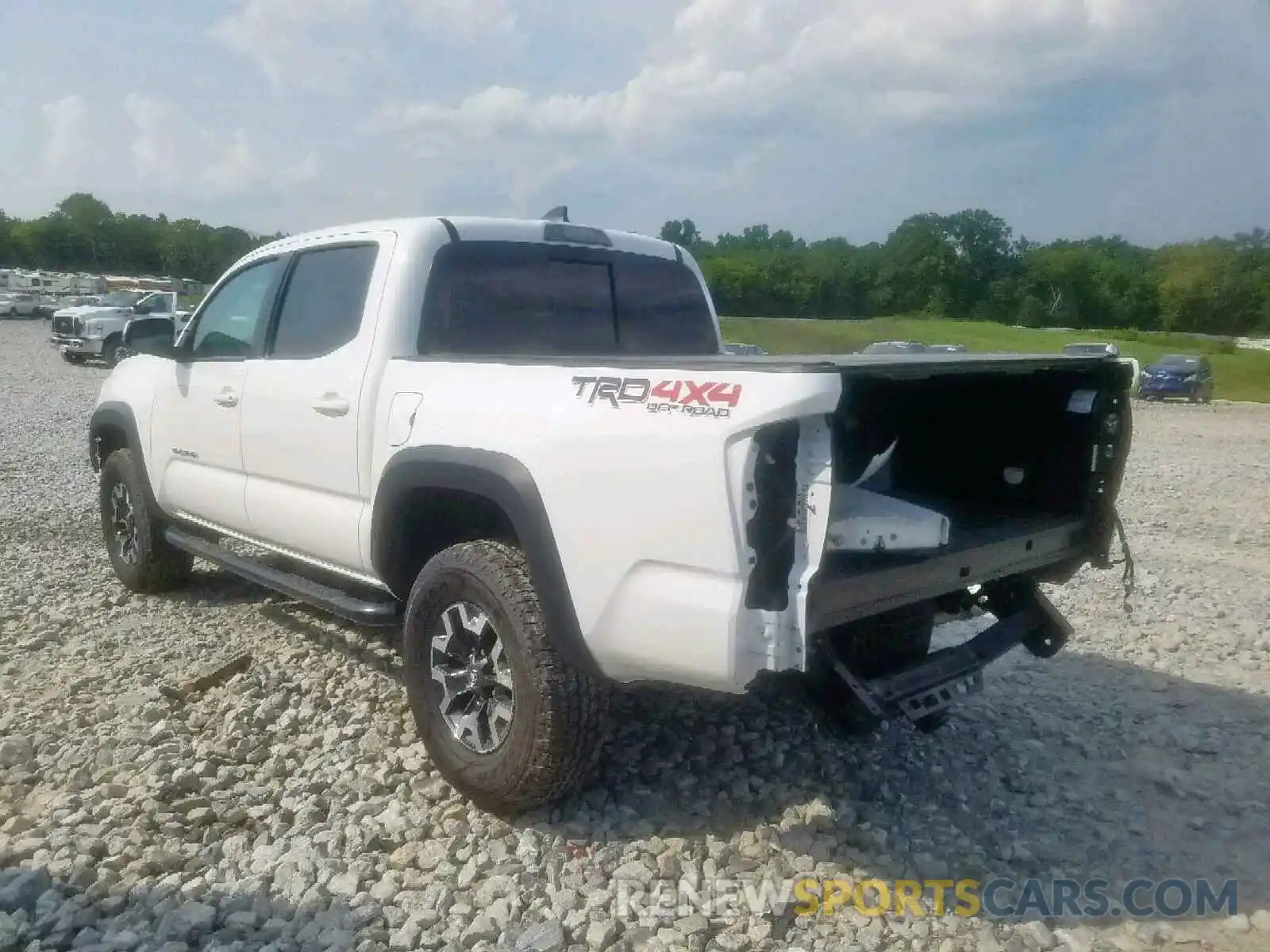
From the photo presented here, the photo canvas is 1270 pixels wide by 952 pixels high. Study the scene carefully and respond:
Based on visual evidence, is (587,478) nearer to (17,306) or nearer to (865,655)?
(865,655)

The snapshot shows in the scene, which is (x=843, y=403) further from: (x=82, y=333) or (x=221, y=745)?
(x=82, y=333)

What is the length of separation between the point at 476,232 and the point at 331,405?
89 cm

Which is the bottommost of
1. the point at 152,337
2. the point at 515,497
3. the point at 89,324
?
the point at 89,324

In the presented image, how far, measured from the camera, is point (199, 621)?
5523mm

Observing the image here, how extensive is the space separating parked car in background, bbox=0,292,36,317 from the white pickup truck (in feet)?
158

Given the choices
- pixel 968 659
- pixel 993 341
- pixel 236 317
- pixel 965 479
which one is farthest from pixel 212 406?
pixel 993 341

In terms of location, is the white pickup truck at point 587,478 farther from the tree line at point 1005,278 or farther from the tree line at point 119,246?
the tree line at point 119,246

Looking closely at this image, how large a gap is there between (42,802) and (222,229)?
9795cm

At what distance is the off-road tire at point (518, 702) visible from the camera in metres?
3.19

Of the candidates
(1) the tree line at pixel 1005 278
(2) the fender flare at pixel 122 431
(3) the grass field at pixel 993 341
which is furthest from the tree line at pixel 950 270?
(2) the fender flare at pixel 122 431

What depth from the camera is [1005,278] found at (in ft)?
295

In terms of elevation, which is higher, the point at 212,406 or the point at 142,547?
the point at 212,406

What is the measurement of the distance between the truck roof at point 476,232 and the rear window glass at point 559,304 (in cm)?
4

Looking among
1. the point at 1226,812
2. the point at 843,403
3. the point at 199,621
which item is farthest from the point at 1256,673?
the point at 199,621
